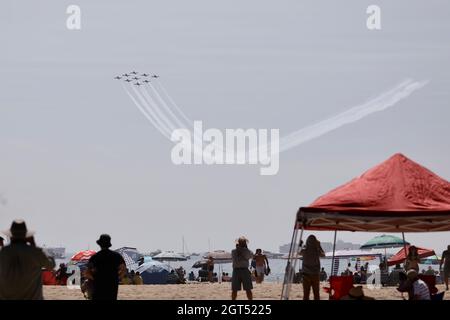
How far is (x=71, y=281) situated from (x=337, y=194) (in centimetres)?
1364

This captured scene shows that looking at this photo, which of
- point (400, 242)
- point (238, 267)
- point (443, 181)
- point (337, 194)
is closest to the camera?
point (337, 194)

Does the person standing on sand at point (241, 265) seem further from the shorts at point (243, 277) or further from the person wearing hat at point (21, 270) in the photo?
the person wearing hat at point (21, 270)

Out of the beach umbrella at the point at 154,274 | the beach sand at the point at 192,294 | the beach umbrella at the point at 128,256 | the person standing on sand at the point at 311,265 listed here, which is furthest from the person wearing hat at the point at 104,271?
the beach umbrella at the point at 154,274

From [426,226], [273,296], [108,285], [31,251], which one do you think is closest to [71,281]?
[273,296]

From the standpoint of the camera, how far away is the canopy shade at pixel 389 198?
14.4 m

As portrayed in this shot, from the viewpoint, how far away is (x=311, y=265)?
16.3 metres

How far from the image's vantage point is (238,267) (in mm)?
17484

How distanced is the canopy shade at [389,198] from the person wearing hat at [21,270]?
6.03 meters

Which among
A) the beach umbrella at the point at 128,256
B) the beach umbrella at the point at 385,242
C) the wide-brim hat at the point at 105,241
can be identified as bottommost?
the beach umbrella at the point at 128,256

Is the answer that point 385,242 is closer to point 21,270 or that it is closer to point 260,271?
point 260,271

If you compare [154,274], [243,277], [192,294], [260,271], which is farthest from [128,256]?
[243,277]

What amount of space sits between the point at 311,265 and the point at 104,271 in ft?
18.2
